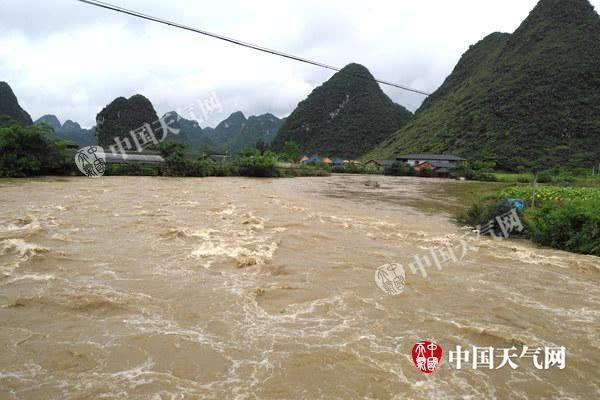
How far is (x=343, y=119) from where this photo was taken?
3585 inches

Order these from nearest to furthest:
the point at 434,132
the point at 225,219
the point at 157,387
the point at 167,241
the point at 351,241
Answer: the point at 157,387
the point at 167,241
the point at 351,241
the point at 225,219
the point at 434,132

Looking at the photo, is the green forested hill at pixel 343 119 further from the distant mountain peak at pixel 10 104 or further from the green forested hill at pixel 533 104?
the distant mountain peak at pixel 10 104

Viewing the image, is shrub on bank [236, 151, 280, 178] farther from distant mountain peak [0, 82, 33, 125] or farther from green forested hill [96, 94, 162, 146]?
distant mountain peak [0, 82, 33, 125]

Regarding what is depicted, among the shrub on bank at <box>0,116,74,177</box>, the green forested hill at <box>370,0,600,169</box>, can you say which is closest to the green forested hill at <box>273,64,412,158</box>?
the green forested hill at <box>370,0,600,169</box>

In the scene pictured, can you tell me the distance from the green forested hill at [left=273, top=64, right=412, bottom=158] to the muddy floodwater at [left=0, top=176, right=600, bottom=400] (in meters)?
74.2

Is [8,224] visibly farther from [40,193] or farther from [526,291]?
[526,291]

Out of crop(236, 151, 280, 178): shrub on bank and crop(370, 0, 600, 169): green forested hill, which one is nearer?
crop(236, 151, 280, 178): shrub on bank

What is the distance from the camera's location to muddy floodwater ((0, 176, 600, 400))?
3.33 meters

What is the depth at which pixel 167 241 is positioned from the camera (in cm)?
816

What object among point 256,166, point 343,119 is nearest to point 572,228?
point 256,166

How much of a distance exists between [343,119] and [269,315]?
295ft

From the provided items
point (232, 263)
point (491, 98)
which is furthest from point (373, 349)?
point (491, 98)

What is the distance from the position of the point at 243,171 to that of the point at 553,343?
109ft

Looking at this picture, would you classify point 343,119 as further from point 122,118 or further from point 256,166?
point 256,166
